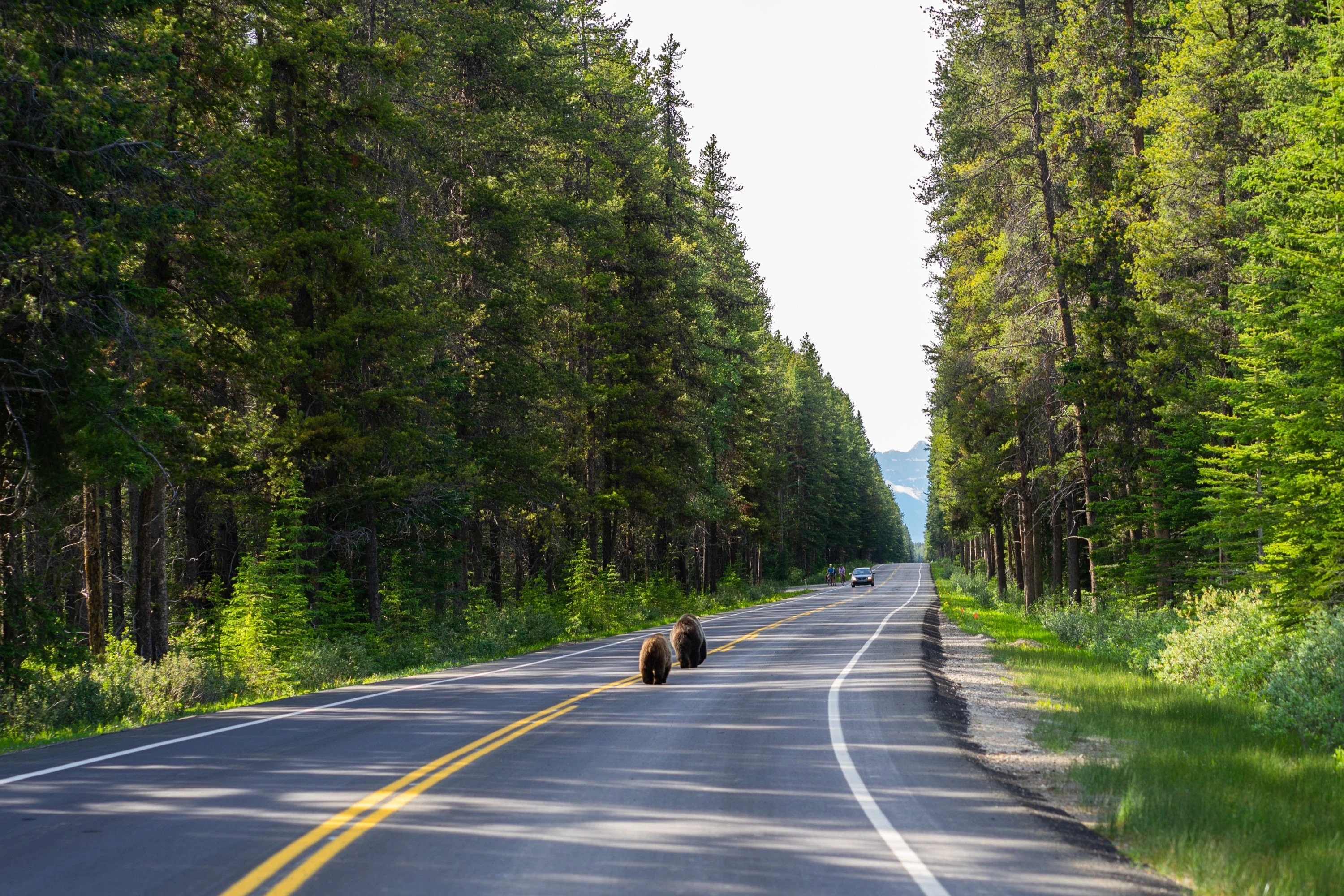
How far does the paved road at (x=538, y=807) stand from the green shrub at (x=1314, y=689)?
4070 mm

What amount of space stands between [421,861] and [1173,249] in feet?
67.2

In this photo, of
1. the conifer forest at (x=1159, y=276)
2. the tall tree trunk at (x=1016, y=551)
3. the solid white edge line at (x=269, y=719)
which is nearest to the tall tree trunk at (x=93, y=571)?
the solid white edge line at (x=269, y=719)

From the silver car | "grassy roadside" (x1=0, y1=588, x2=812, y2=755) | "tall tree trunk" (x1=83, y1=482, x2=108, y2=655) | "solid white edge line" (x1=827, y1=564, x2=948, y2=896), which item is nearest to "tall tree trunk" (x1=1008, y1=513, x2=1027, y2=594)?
the silver car

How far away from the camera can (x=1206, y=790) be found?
747 cm

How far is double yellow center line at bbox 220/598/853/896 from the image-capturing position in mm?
5359

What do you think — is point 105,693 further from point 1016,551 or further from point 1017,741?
point 1016,551

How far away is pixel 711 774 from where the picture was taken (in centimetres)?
825

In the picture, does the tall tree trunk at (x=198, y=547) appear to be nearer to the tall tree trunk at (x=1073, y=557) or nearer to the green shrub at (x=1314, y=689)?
the green shrub at (x=1314, y=689)

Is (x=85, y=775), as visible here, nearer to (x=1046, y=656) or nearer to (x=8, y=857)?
(x=8, y=857)

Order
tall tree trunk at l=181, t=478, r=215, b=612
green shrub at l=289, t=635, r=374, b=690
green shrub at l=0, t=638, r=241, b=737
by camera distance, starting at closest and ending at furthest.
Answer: green shrub at l=0, t=638, r=241, b=737 → green shrub at l=289, t=635, r=374, b=690 → tall tree trunk at l=181, t=478, r=215, b=612

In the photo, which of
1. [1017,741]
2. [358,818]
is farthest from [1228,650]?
[358,818]

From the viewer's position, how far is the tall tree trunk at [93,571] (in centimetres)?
2170

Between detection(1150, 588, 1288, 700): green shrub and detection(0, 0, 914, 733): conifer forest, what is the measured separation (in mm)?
1907

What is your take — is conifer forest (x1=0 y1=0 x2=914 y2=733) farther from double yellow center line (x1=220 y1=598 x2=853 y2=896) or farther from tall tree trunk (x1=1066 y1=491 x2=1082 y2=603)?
double yellow center line (x1=220 y1=598 x2=853 y2=896)
